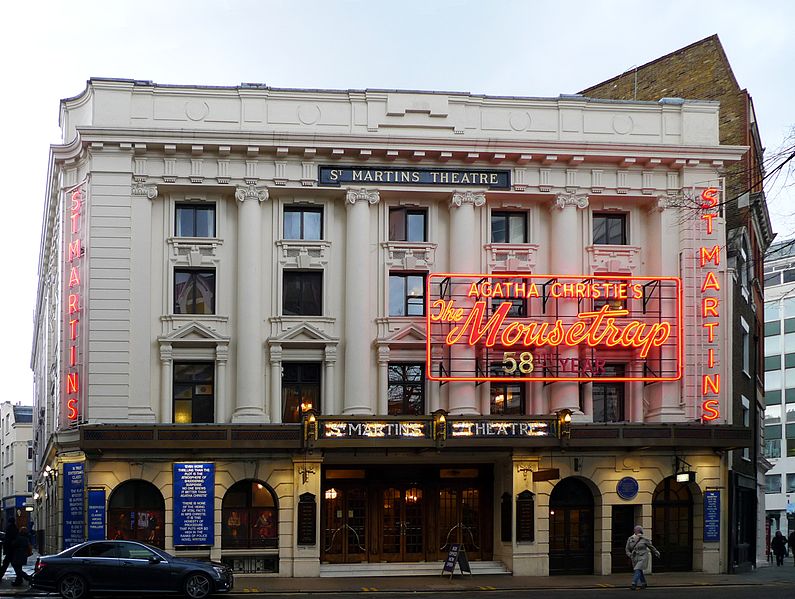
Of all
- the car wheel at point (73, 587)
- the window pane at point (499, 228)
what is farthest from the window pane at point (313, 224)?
the car wheel at point (73, 587)

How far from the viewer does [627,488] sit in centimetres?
3700

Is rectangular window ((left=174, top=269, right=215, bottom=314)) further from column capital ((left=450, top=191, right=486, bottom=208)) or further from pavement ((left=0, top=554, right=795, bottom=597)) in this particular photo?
pavement ((left=0, top=554, right=795, bottom=597))

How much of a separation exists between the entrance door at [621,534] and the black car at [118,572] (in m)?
14.6

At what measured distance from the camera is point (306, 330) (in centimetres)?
3684

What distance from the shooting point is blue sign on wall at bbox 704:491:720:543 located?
3697 cm

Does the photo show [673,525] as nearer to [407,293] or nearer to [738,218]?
[407,293]

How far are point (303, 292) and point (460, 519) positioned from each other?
937 cm

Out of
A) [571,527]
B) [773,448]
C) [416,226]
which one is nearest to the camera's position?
[571,527]

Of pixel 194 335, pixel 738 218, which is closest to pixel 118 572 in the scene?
pixel 194 335

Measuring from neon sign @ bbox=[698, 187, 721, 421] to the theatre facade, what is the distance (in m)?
0.09

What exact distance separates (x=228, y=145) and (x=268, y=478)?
10626 millimetres

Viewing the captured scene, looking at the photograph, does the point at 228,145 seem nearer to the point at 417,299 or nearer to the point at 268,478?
the point at 417,299

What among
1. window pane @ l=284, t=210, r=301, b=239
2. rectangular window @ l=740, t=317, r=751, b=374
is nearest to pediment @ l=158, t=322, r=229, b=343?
window pane @ l=284, t=210, r=301, b=239

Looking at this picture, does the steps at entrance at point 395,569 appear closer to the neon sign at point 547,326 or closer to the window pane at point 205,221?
the neon sign at point 547,326
